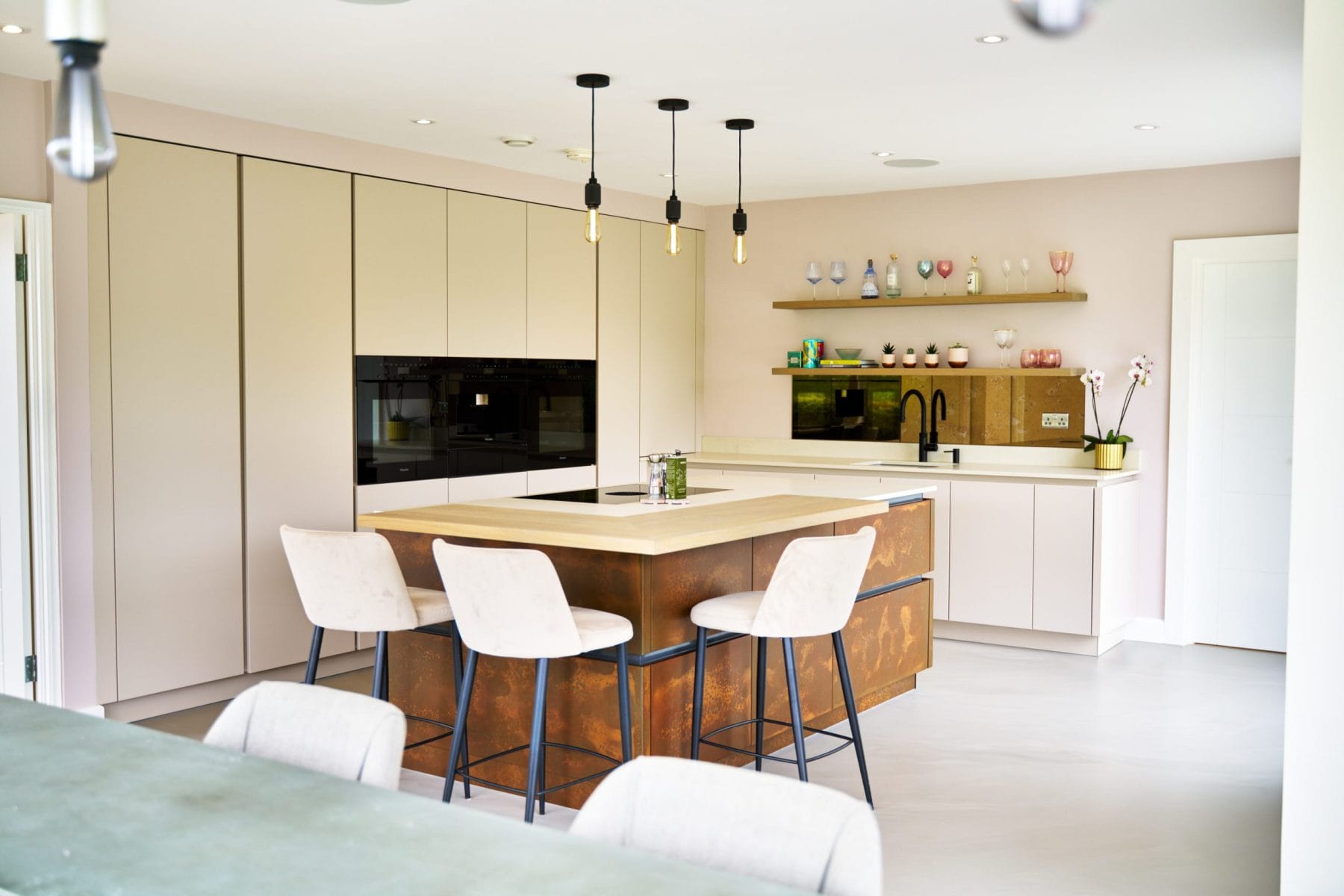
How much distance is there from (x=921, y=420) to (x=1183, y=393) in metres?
1.41

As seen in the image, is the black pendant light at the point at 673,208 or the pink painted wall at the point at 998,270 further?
the pink painted wall at the point at 998,270

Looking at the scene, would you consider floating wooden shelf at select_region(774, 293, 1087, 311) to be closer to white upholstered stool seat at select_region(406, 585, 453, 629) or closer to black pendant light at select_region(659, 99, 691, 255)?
black pendant light at select_region(659, 99, 691, 255)

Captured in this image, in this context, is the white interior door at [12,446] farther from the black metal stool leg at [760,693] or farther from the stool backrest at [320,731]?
the stool backrest at [320,731]

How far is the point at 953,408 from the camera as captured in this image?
6.84m

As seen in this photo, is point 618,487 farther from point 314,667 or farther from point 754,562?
point 314,667

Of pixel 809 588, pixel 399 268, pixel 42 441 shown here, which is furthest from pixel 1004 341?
pixel 42 441

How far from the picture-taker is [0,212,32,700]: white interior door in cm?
429

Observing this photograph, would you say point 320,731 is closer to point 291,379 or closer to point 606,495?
point 606,495

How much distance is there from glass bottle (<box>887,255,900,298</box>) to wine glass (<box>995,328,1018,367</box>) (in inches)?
23.8

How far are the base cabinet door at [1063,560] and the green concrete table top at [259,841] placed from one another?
15.8 feet

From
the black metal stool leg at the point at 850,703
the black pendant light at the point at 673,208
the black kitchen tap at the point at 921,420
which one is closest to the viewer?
the black metal stool leg at the point at 850,703

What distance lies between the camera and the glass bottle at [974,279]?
6590 millimetres

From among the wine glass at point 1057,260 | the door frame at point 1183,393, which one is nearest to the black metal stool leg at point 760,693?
the door frame at point 1183,393

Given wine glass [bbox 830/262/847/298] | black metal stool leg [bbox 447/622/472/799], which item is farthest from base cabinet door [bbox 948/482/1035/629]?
black metal stool leg [bbox 447/622/472/799]
